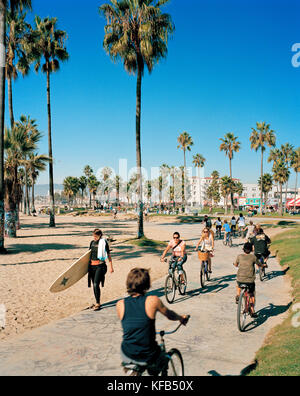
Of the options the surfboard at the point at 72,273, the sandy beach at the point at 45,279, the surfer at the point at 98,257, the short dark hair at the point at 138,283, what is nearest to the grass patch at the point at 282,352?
the short dark hair at the point at 138,283

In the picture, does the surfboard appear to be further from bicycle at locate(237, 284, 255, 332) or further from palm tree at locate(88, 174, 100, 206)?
palm tree at locate(88, 174, 100, 206)

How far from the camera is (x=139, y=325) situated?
3.16 m

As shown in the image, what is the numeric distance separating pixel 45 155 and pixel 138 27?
499 inches

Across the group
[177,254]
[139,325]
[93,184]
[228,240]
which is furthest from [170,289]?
[93,184]

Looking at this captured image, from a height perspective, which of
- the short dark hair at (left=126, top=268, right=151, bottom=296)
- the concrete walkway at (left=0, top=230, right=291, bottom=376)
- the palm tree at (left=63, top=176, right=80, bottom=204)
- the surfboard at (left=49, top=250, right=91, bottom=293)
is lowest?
the concrete walkway at (left=0, top=230, right=291, bottom=376)

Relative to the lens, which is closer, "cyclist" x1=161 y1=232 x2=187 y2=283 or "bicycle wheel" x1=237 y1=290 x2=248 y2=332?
"bicycle wheel" x1=237 y1=290 x2=248 y2=332

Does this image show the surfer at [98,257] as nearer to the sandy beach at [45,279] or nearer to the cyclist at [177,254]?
the sandy beach at [45,279]

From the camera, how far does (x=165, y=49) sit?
19625 millimetres

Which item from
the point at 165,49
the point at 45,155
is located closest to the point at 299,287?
the point at 165,49

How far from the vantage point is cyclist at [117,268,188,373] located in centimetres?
318

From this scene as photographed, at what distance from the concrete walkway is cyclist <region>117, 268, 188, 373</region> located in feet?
6.46

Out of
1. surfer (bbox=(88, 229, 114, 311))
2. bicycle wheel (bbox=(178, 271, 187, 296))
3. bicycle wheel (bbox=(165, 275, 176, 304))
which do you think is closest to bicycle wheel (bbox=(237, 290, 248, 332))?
bicycle wheel (bbox=(165, 275, 176, 304))
